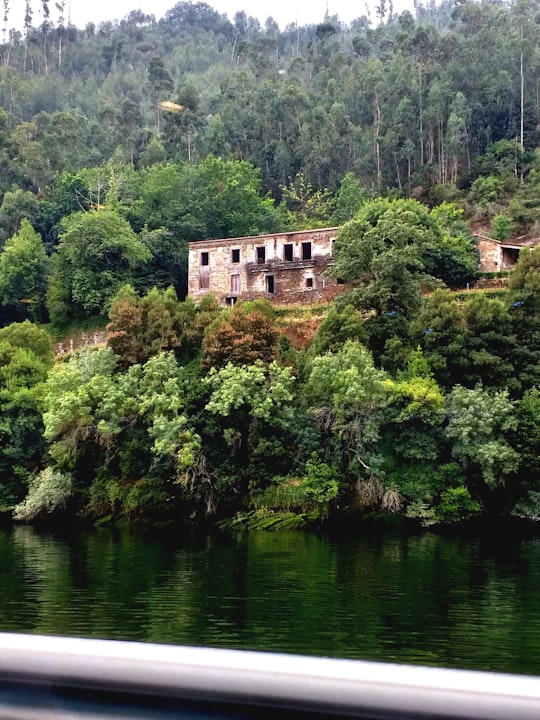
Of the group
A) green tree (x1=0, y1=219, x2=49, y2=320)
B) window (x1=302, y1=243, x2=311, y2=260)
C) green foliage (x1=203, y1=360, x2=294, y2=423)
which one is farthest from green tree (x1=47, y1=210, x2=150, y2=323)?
green foliage (x1=203, y1=360, x2=294, y2=423)

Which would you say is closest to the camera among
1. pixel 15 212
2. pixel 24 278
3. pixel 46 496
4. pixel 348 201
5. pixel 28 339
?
pixel 46 496

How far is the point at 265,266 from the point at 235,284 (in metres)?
2.34

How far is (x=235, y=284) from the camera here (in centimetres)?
5084

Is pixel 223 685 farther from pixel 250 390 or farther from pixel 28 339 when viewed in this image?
pixel 28 339

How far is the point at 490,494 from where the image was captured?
3272cm

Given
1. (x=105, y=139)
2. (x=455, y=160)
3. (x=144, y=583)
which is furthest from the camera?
(x=105, y=139)

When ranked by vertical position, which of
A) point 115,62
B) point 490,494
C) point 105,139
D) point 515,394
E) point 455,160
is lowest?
point 490,494

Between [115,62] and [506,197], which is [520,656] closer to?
[506,197]

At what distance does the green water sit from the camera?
45.8 ft

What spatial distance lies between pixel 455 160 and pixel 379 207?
62.4 ft

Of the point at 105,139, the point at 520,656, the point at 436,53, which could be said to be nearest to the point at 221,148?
the point at 105,139

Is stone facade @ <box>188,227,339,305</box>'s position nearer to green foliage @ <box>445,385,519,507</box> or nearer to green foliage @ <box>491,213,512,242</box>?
green foliage @ <box>491,213,512,242</box>

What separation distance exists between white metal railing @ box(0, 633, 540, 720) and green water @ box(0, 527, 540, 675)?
11.7 metres

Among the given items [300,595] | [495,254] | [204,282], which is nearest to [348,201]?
[204,282]
